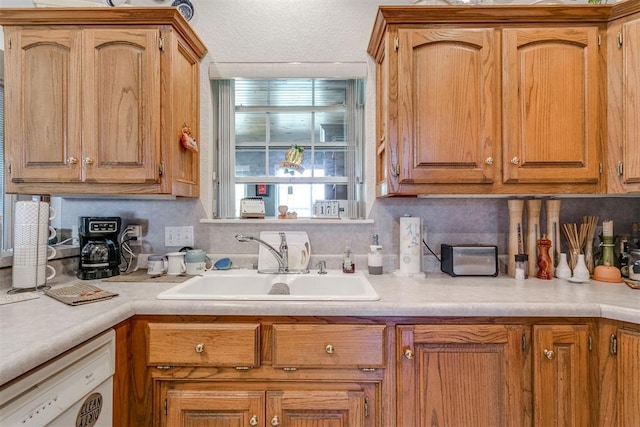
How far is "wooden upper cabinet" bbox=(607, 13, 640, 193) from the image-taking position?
4.64ft

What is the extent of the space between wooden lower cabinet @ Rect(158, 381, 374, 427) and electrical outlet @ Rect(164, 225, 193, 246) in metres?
0.85

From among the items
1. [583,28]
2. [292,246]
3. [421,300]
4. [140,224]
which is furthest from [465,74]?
[140,224]

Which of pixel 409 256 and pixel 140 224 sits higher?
pixel 140 224

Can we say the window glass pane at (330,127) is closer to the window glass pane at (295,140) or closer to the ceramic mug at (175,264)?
the window glass pane at (295,140)

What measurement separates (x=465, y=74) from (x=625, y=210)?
1.24 metres

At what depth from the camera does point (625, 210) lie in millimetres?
1797

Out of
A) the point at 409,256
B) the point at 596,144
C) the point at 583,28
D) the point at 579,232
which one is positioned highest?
the point at 583,28

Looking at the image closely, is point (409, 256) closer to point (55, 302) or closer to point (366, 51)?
point (366, 51)

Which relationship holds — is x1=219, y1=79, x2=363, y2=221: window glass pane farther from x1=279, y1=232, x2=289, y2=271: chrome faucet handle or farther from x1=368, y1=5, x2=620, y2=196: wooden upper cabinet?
x1=368, y1=5, x2=620, y2=196: wooden upper cabinet

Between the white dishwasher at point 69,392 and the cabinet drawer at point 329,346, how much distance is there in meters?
0.56

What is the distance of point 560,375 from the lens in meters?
1.19

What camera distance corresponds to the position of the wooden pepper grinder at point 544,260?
63.6 inches

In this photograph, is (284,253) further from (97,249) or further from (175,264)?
(97,249)

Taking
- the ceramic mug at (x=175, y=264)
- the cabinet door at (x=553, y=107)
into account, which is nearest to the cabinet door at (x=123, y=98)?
the ceramic mug at (x=175, y=264)
